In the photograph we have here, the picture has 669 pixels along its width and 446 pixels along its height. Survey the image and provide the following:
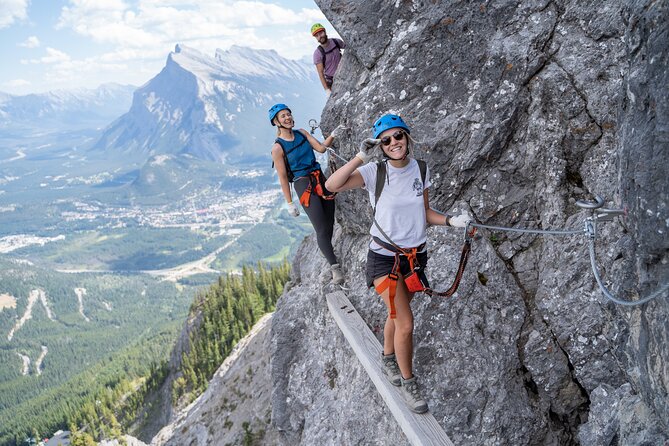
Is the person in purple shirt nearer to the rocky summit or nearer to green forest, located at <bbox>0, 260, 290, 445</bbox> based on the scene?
the rocky summit

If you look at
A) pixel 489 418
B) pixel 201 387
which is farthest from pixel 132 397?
pixel 489 418

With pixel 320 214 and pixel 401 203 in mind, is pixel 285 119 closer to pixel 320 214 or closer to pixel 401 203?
pixel 320 214

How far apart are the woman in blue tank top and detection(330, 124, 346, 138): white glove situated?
0.09 feet

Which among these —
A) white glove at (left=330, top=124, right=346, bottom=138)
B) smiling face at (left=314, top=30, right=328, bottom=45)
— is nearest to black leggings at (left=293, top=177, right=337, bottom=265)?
white glove at (left=330, top=124, right=346, bottom=138)

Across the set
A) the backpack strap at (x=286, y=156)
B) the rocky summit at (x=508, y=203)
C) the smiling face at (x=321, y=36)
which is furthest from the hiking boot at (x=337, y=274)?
the smiling face at (x=321, y=36)

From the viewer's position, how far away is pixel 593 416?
26.0 ft

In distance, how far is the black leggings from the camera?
1143cm

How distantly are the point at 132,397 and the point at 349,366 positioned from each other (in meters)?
96.6

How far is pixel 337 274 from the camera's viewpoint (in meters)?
12.7

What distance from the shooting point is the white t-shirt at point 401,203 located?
7.31m

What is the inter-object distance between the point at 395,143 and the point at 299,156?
4671mm

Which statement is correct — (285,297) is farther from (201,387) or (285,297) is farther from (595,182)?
(201,387)

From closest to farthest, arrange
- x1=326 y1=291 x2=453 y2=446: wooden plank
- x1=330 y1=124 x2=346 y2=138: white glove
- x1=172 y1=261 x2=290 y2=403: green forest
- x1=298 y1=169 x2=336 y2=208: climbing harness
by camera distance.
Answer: x1=326 y1=291 x2=453 y2=446: wooden plank < x1=298 y1=169 x2=336 y2=208: climbing harness < x1=330 y1=124 x2=346 y2=138: white glove < x1=172 y1=261 x2=290 y2=403: green forest

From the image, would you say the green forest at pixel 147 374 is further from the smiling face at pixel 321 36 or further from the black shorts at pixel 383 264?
the black shorts at pixel 383 264
